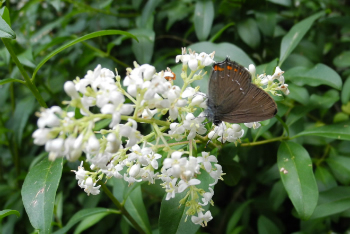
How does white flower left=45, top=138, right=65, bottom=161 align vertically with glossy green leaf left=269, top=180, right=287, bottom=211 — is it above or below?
above

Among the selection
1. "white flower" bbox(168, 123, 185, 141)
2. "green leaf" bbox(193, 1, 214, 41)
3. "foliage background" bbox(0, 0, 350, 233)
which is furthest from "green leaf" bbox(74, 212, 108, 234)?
"green leaf" bbox(193, 1, 214, 41)

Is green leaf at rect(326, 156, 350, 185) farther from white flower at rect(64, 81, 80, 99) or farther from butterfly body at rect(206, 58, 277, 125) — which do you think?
white flower at rect(64, 81, 80, 99)

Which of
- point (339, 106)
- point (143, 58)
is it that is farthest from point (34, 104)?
point (339, 106)

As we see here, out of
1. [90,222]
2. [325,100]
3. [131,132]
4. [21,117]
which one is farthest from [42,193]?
[325,100]

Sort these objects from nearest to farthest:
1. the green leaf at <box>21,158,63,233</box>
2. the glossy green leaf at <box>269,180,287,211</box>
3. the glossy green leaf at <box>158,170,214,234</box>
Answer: the green leaf at <box>21,158,63,233</box>, the glossy green leaf at <box>158,170,214,234</box>, the glossy green leaf at <box>269,180,287,211</box>

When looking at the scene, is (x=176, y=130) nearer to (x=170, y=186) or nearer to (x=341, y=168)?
(x=170, y=186)

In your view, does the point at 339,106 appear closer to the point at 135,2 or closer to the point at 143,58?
the point at 143,58
